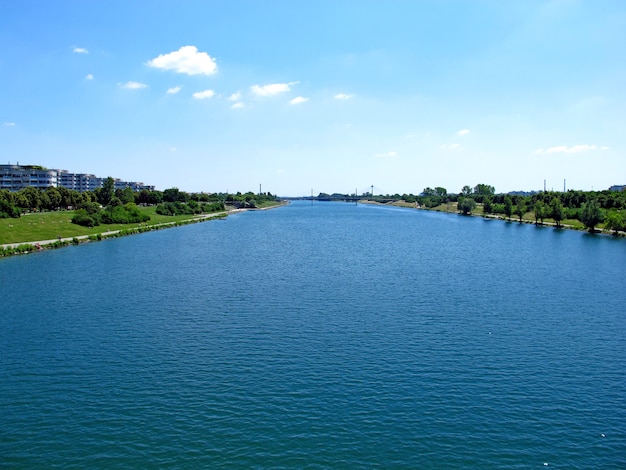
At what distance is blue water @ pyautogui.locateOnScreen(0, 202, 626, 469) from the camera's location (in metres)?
15.9

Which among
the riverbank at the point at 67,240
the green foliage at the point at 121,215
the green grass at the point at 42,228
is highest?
the green foliage at the point at 121,215

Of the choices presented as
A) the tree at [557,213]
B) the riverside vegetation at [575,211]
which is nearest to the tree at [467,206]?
the riverside vegetation at [575,211]

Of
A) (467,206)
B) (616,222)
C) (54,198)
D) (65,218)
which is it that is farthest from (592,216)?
(54,198)

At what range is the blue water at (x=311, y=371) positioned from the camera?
15.9 metres

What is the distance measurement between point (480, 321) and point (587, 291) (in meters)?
15.1

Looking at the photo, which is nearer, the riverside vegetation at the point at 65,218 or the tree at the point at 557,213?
the riverside vegetation at the point at 65,218

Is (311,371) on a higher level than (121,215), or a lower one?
lower

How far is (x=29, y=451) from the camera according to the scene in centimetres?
1573

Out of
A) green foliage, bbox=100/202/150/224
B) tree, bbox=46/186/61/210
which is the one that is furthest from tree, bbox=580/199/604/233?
tree, bbox=46/186/61/210

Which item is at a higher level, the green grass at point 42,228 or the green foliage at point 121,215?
the green foliage at point 121,215

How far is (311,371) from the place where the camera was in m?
21.7

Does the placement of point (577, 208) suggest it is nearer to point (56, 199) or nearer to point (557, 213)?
point (557, 213)

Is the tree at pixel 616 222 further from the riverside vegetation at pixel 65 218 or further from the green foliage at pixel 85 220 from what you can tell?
the green foliage at pixel 85 220

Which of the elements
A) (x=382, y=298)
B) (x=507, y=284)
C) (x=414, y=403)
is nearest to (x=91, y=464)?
(x=414, y=403)
